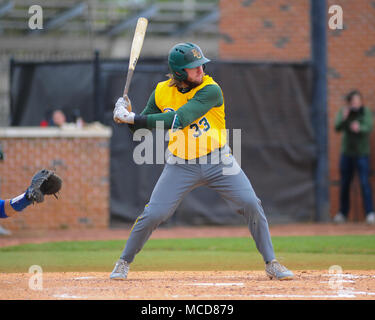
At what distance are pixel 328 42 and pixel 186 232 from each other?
4809mm

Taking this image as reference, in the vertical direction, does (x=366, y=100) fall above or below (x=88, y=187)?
above

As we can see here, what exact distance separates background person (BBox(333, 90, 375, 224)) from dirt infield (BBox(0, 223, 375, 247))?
15.4 inches

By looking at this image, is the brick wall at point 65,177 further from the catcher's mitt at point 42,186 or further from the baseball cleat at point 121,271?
the baseball cleat at point 121,271

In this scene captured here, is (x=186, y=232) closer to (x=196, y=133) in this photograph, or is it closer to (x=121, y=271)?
(x=121, y=271)

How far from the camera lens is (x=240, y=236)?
10.9m

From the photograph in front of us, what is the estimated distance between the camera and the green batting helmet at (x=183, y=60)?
621cm

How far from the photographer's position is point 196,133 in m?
6.33

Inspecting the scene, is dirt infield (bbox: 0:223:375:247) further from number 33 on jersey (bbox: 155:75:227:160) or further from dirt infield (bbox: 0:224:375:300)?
number 33 on jersey (bbox: 155:75:227:160)

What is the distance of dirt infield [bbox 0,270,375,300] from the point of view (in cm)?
555

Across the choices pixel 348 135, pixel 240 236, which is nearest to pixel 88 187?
pixel 240 236

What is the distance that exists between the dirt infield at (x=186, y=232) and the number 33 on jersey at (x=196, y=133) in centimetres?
476

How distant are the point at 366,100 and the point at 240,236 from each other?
435 centimetres
